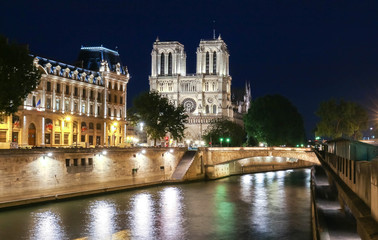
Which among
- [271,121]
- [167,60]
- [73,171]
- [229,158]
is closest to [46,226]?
[73,171]

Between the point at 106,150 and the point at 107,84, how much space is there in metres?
28.0

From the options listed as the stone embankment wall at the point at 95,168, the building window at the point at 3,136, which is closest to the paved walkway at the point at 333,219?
the stone embankment wall at the point at 95,168

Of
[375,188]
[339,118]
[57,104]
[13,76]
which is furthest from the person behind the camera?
[339,118]

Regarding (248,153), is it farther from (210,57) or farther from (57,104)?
(210,57)

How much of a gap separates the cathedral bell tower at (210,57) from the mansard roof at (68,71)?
183 ft

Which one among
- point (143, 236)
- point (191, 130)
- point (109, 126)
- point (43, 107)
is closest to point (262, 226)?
point (143, 236)

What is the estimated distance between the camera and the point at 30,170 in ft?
133

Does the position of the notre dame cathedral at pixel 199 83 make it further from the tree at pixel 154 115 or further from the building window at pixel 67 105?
the building window at pixel 67 105

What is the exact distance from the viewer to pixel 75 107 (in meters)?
70.9

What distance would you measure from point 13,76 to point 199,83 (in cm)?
9059

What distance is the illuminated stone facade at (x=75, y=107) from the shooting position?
6109cm

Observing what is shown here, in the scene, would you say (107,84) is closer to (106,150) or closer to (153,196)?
(106,150)

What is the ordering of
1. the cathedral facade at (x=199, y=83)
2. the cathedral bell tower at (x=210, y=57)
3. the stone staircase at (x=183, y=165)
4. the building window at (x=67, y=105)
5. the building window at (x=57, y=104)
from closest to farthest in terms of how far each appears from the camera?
the stone staircase at (x=183, y=165) → the building window at (x=57, y=104) → the building window at (x=67, y=105) → the cathedral facade at (x=199, y=83) → the cathedral bell tower at (x=210, y=57)

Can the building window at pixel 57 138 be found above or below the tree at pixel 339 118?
below
